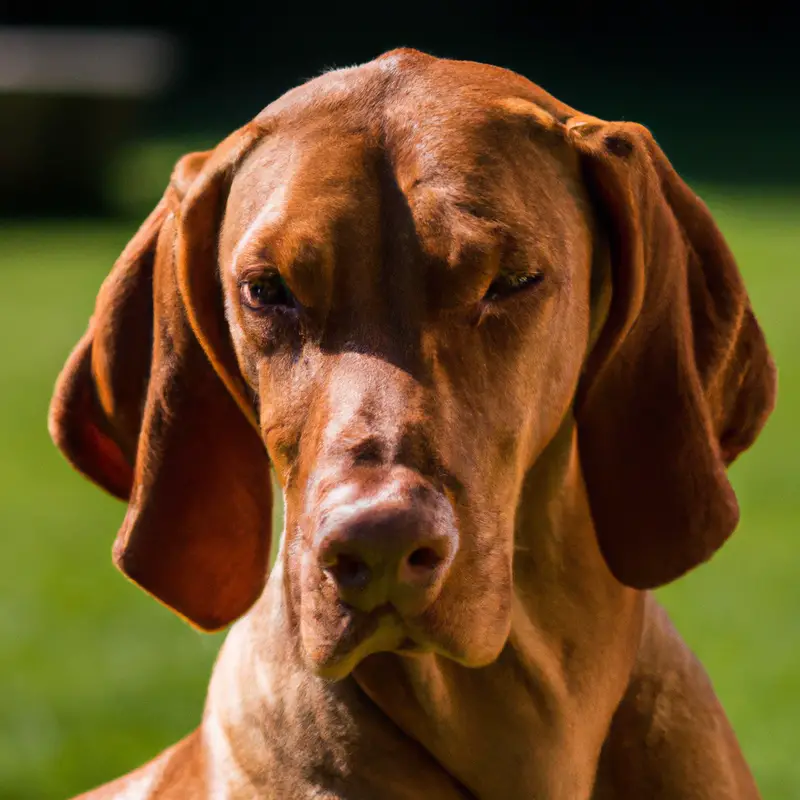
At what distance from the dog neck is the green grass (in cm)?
294

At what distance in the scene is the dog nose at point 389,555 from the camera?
1.96 m

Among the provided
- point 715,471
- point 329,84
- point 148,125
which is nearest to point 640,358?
point 715,471

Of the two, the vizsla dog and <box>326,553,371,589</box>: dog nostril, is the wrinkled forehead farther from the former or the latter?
<box>326,553,371,589</box>: dog nostril

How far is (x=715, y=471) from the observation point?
250 centimetres

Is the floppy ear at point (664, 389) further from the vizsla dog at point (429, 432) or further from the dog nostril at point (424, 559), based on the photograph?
the dog nostril at point (424, 559)

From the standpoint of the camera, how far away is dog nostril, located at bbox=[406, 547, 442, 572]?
200cm

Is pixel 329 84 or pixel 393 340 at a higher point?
pixel 329 84

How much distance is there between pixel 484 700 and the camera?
2.46 m

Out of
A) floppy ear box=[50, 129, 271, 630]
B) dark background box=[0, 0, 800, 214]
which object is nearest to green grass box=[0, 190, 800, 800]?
floppy ear box=[50, 129, 271, 630]

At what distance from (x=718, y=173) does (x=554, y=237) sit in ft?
46.7

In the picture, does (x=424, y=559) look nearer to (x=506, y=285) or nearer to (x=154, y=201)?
(x=506, y=285)

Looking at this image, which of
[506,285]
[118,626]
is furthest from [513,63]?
[506,285]

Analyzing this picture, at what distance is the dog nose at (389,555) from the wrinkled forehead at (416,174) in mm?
381

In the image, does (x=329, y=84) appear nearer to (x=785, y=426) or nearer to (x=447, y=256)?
(x=447, y=256)
